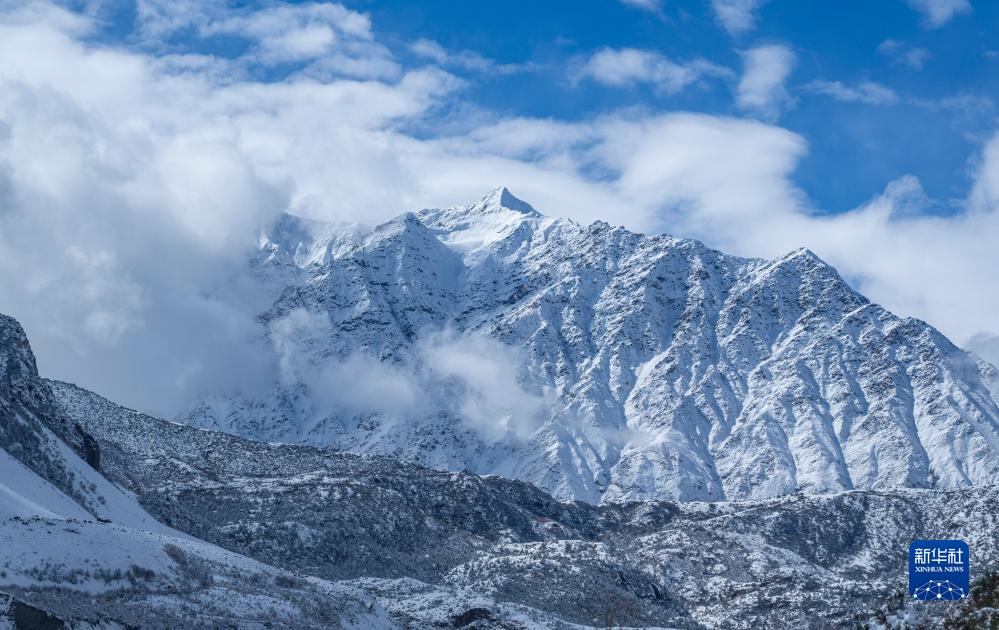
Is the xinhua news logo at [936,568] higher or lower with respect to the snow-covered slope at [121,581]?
lower

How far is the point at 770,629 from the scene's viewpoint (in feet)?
625

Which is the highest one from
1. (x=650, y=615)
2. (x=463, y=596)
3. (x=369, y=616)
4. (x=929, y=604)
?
(x=650, y=615)

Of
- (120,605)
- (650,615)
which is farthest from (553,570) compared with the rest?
(120,605)

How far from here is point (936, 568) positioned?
41656 millimetres

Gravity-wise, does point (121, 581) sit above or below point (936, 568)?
above

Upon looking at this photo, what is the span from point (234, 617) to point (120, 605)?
32.5 ft

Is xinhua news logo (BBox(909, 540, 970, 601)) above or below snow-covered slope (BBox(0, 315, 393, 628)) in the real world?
below

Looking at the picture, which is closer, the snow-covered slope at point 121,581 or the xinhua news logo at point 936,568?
Result: the xinhua news logo at point 936,568

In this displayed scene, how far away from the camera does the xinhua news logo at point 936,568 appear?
41.6 m

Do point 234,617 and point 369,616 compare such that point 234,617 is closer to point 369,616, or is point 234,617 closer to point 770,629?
point 369,616

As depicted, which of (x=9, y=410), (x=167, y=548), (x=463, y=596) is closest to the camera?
(x=167, y=548)

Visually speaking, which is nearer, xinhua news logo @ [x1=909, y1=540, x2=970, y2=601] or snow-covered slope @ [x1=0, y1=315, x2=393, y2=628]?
xinhua news logo @ [x1=909, y1=540, x2=970, y2=601]

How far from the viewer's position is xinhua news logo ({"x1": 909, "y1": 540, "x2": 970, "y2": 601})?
41.6m

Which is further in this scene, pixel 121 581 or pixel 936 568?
pixel 121 581
